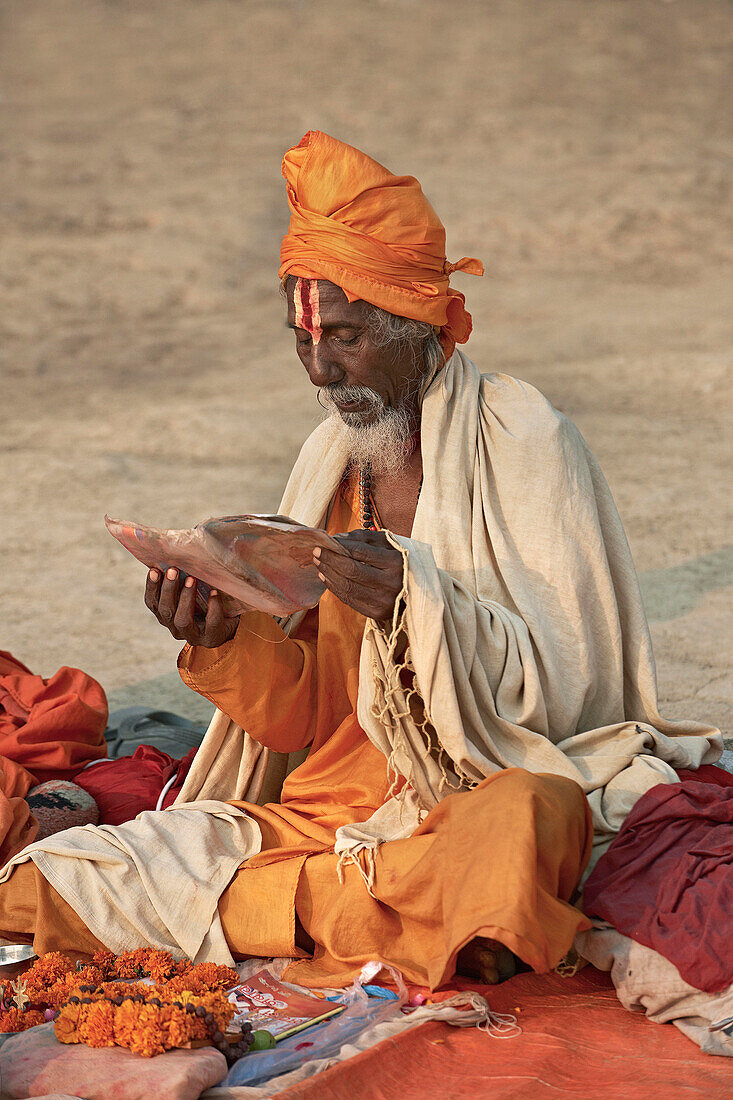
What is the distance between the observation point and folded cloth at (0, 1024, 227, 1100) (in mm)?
2434

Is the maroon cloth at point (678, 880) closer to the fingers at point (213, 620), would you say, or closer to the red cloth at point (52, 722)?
the fingers at point (213, 620)

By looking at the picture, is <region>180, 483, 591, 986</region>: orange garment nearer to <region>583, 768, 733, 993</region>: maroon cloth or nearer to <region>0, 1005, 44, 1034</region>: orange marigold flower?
<region>583, 768, 733, 993</region>: maroon cloth

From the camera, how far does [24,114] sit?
44.5 ft

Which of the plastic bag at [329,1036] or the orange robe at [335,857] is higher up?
the orange robe at [335,857]

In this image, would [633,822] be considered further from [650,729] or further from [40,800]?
[40,800]

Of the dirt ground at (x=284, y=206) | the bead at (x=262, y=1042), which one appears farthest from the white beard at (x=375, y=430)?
the dirt ground at (x=284, y=206)

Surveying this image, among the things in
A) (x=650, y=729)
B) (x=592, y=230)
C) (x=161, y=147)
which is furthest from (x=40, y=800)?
(x=161, y=147)

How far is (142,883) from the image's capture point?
325 cm

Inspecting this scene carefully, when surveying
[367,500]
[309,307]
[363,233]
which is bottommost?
[367,500]

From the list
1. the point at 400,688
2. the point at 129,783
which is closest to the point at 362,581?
the point at 400,688

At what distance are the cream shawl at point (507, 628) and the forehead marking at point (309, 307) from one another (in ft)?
1.23

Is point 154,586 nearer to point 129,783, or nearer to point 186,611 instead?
point 186,611

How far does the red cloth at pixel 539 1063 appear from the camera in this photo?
7.98 ft

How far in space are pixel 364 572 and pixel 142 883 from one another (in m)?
0.98
